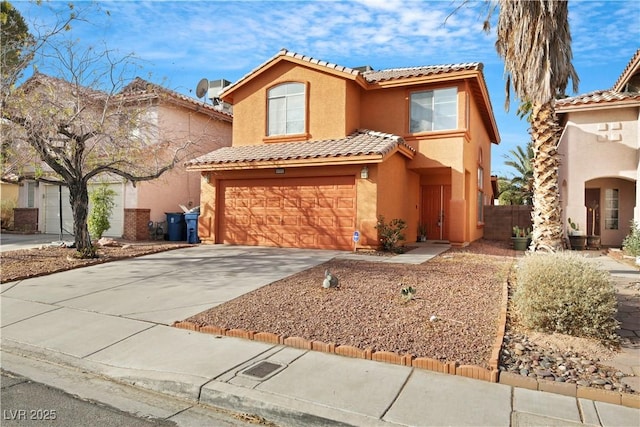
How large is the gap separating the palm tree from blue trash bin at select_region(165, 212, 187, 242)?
42.8 ft

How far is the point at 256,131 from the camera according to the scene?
53.8ft

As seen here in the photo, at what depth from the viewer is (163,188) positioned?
18219 mm

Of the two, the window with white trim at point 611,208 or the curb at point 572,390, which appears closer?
the curb at point 572,390

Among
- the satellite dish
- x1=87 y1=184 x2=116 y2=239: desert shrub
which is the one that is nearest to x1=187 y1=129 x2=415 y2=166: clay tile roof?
x1=87 y1=184 x2=116 y2=239: desert shrub

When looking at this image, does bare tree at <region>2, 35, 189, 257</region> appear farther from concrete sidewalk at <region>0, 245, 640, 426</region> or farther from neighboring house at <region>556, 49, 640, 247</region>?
neighboring house at <region>556, 49, 640, 247</region>

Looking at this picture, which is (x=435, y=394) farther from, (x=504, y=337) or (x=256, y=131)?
(x=256, y=131)

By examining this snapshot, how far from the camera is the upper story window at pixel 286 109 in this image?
1562 cm

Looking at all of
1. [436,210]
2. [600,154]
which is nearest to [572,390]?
[600,154]

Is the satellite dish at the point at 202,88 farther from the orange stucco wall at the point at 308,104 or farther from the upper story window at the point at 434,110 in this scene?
the upper story window at the point at 434,110

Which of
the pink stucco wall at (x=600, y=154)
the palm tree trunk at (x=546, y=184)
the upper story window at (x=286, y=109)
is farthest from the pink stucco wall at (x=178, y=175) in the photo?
the pink stucco wall at (x=600, y=154)

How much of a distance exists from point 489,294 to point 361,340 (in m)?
2.99

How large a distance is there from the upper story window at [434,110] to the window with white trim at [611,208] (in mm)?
7046

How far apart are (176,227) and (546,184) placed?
13.5 m

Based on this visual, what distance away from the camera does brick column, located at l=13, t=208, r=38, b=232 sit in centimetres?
2123
